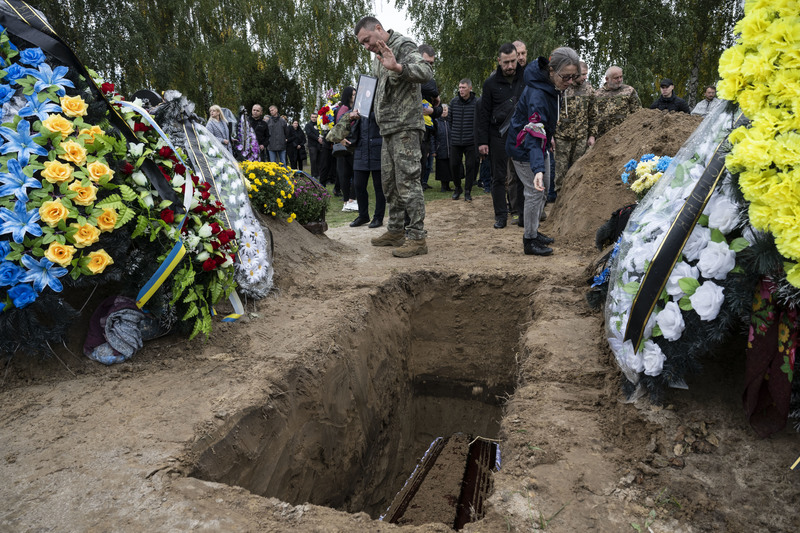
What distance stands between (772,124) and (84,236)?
3408 millimetres

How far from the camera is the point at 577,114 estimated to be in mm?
8141

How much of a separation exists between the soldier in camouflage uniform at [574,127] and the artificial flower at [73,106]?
259 inches

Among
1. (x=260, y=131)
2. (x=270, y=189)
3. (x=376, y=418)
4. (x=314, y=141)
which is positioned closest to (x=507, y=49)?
(x=270, y=189)

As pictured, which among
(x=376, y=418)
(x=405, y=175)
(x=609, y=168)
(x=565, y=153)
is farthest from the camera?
(x=565, y=153)

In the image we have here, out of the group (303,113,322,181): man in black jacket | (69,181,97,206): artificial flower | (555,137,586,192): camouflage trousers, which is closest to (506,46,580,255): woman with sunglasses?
(555,137,586,192): camouflage trousers

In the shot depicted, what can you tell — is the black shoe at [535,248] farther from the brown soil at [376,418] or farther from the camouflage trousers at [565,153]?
the camouflage trousers at [565,153]

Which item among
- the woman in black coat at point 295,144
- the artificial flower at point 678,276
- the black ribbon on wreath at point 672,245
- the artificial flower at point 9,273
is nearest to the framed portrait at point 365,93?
the artificial flower at point 9,273

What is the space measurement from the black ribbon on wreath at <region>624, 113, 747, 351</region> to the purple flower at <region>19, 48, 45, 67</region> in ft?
12.0

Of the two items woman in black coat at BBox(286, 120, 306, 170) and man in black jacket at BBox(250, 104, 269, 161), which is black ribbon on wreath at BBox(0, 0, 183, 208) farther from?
woman in black coat at BBox(286, 120, 306, 170)

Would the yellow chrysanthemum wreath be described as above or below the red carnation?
above

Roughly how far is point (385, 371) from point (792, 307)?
318 centimetres

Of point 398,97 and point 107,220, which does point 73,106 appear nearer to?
point 107,220

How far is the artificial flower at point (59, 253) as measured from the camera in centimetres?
297

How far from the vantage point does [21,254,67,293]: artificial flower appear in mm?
2971
